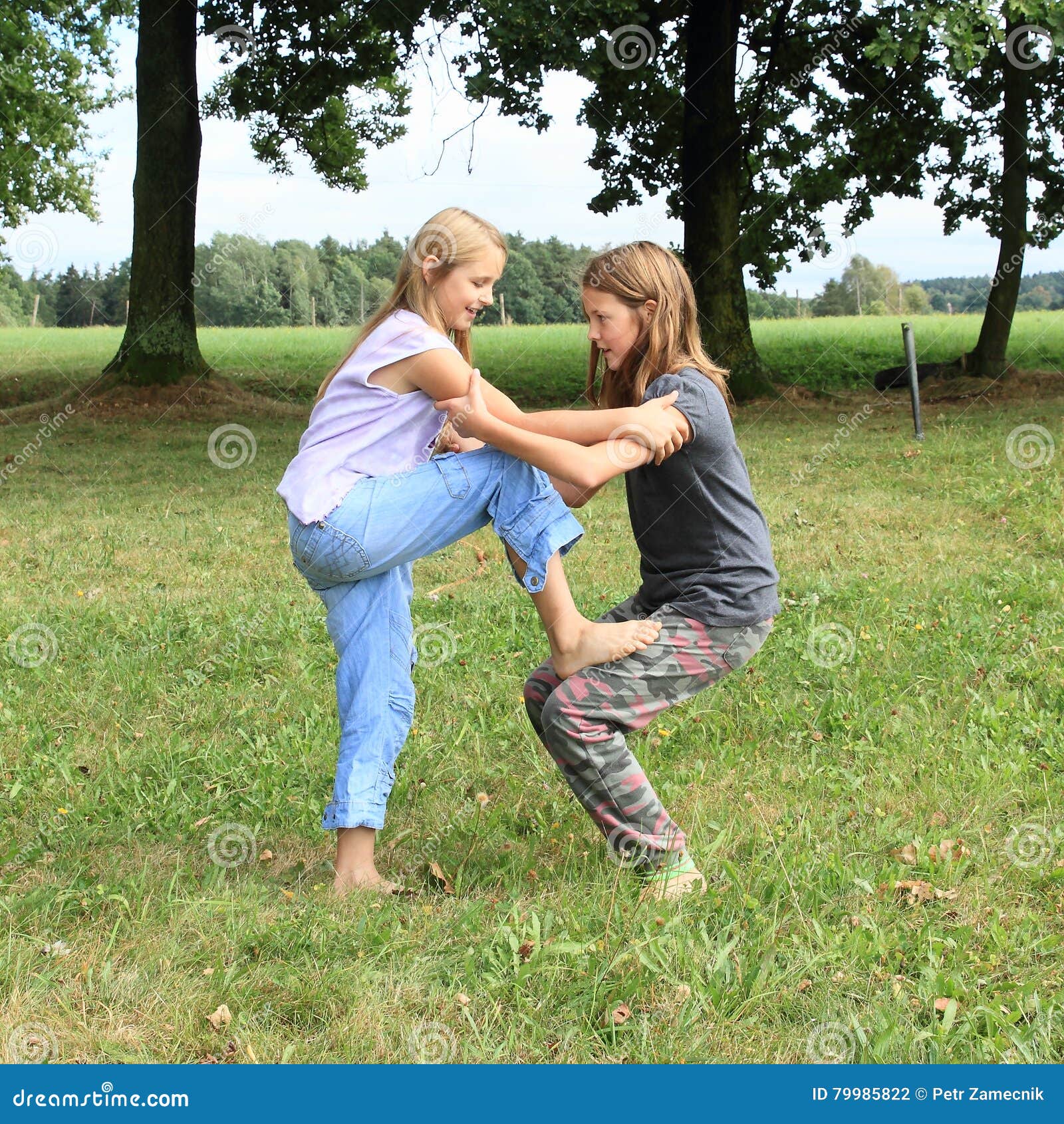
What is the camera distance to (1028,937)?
3.16 meters

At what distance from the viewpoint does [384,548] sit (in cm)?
313

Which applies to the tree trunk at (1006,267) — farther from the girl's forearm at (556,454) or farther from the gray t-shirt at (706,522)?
the girl's forearm at (556,454)

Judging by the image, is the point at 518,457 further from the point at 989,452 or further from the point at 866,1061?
the point at 989,452

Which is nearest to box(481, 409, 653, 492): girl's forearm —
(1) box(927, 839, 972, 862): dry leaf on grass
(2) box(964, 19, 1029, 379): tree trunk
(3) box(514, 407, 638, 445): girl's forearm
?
(3) box(514, 407, 638, 445): girl's forearm

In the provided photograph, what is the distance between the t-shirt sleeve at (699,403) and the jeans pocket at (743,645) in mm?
524

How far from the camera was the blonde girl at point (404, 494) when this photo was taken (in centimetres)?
310

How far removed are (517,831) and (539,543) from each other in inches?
50.1

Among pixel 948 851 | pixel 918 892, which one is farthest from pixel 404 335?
pixel 948 851

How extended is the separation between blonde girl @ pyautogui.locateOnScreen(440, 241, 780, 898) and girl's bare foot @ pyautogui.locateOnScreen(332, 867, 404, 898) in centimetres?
63

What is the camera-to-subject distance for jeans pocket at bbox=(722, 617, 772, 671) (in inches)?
131


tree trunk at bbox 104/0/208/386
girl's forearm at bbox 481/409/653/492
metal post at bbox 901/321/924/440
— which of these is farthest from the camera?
tree trunk at bbox 104/0/208/386

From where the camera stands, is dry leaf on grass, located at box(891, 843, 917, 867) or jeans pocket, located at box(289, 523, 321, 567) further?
dry leaf on grass, located at box(891, 843, 917, 867)

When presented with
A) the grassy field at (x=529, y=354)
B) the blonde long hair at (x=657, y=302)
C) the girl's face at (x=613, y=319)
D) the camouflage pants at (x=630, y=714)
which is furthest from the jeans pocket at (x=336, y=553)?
the grassy field at (x=529, y=354)

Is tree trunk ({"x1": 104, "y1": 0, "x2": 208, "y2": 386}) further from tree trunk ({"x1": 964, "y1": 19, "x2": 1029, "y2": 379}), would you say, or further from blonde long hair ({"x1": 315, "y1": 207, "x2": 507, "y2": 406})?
blonde long hair ({"x1": 315, "y1": 207, "x2": 507, "y2": 406})
